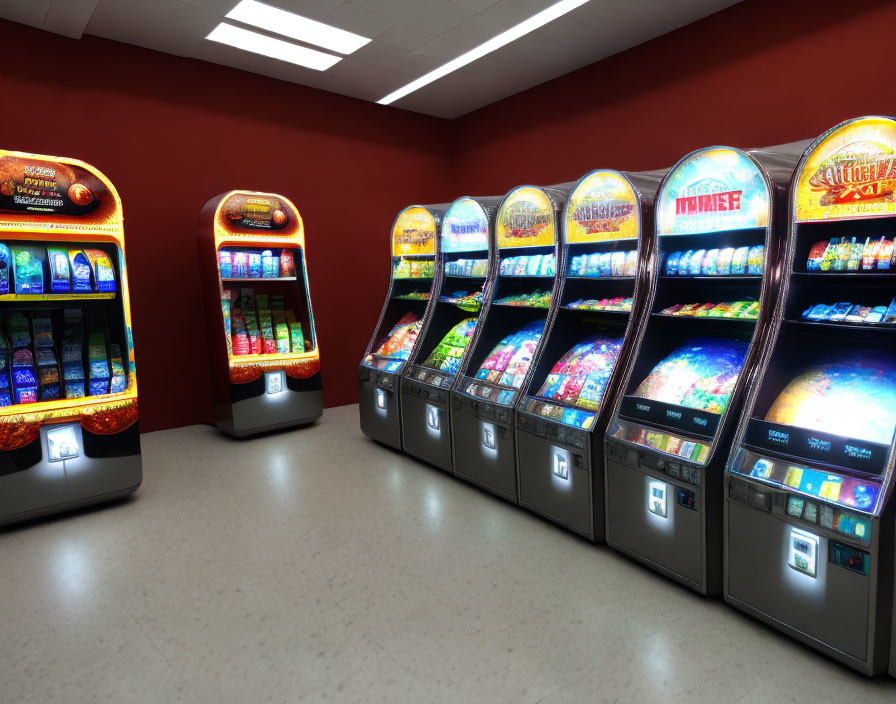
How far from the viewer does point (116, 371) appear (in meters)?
3.96

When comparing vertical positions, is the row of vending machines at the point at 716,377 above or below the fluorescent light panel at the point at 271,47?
below

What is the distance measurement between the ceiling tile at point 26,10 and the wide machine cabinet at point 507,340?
3.74m

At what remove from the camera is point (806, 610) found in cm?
226

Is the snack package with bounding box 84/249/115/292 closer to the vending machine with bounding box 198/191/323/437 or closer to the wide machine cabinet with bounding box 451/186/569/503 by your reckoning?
the vending machine with bounding box 198/191/323/437

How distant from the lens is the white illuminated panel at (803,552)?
221 centimetres

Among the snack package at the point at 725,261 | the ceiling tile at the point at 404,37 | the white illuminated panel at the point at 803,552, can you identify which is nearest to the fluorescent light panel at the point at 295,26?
the ceiling tile at the point at 404,37

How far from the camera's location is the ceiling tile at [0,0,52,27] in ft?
14.0

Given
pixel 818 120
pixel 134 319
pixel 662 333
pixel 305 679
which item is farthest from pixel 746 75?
pixel 134 319

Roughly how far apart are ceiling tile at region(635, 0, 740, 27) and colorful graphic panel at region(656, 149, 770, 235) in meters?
2.41

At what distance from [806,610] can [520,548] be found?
1412mm

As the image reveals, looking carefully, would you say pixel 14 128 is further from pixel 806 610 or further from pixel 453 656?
pixel 806 610

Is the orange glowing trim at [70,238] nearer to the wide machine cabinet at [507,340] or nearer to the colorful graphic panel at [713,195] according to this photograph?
the wide machine cabinet at [507,340]

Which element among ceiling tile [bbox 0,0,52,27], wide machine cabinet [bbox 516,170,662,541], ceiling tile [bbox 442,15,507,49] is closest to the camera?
wide machine cabinet [bbox 516,170,662,541]

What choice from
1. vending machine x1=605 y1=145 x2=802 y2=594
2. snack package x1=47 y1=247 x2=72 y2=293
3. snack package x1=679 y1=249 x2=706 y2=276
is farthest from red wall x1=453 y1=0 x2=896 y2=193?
snack package x1=47 y1=247 x2=72 y2=293
